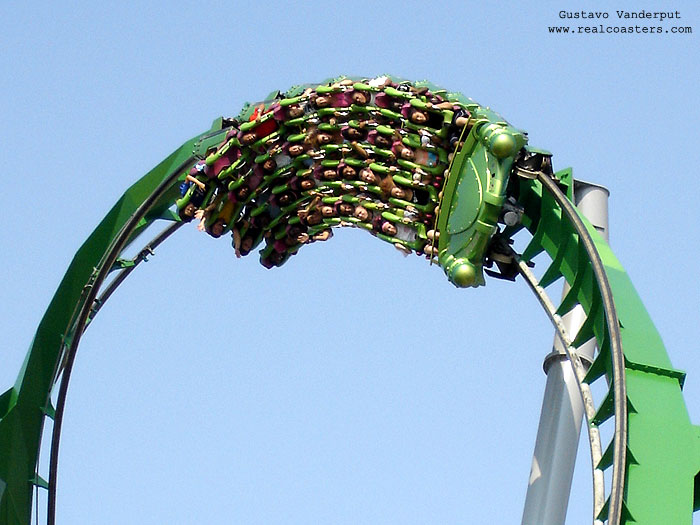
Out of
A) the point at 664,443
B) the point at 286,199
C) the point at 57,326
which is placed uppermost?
the point at 286,199

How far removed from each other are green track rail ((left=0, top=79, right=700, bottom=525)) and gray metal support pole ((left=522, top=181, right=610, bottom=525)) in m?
0.56

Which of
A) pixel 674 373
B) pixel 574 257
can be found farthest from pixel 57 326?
pixel 674 373

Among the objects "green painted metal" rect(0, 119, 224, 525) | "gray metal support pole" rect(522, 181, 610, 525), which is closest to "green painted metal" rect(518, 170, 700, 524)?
"gray metal support pole" rect(522, 181, 610, 525)

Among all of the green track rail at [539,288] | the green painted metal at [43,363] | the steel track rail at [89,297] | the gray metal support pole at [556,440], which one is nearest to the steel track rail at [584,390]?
the green track rail at [539,288]

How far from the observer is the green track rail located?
10016 mm

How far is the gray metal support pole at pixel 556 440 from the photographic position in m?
12.1

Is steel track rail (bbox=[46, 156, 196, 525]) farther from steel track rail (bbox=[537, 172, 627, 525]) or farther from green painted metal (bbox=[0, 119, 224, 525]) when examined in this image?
steel track rail (bbox=[537, 172, 627, 525])

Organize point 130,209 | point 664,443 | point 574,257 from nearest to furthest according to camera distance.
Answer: point 664,443, point 574,257, point 130,209

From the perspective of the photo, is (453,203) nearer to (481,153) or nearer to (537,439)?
(481,153)

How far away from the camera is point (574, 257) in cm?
1162

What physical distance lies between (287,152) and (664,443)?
4213mm

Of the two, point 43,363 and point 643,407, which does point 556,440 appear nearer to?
point 643,407

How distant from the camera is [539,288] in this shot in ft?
38.9

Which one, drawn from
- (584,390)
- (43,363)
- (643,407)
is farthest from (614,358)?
(43,363)
